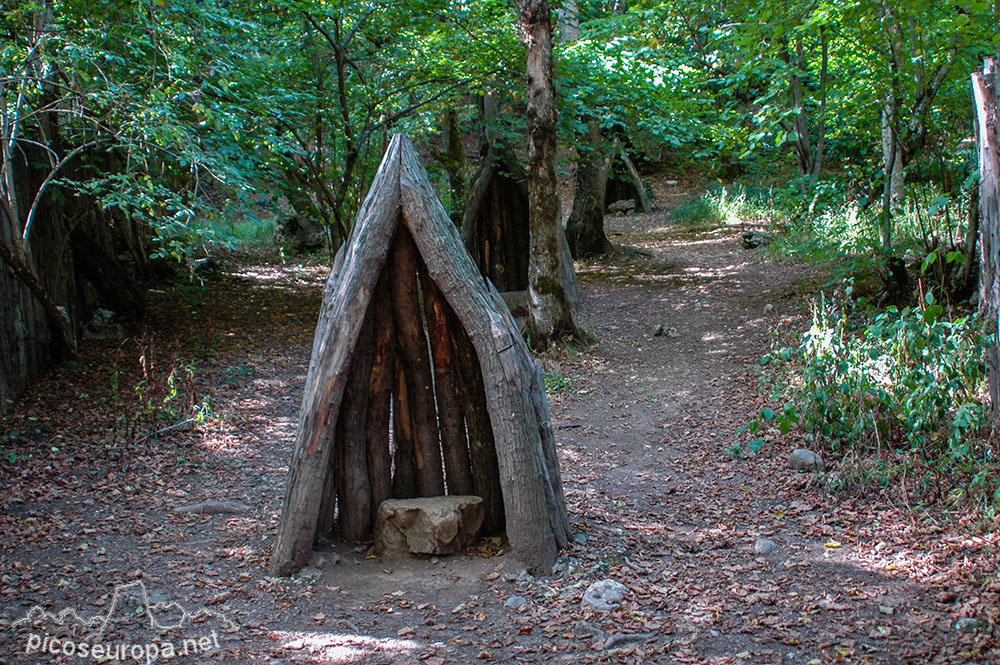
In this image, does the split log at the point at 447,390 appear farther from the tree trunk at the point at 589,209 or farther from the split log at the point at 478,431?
the tree trunk at the point at 589,209

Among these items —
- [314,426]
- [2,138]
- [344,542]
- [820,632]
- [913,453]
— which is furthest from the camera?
[2,138]

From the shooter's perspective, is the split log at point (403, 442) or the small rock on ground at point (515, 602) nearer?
the small rock on ground at point (515, 602)

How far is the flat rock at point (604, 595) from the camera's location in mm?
3541

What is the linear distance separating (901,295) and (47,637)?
785 centimetres

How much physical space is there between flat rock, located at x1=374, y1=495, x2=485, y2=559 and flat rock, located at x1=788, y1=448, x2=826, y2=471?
2.28m

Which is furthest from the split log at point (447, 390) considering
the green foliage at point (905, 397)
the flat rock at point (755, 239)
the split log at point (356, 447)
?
the flat rock at point (755, 239)

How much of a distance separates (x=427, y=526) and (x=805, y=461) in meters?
2.62

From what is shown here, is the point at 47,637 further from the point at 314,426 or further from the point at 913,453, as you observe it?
the point at 913,453

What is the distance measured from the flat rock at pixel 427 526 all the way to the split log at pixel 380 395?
14 centimetres

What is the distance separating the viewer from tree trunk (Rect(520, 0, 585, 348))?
8.27m

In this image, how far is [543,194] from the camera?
857 cm

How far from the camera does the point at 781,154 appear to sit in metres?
18.8

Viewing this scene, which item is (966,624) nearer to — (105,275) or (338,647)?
(338,647)

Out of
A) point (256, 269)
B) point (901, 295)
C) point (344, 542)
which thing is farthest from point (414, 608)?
point (256, 269)
